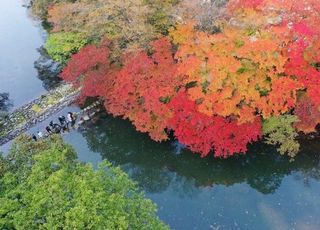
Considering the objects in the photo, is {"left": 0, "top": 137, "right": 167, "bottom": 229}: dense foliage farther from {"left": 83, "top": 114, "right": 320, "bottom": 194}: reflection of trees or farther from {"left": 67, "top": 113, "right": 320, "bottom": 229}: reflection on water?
{"left": 83, "top": 114, "right": 320, "bottom": 194}: reflection of trees

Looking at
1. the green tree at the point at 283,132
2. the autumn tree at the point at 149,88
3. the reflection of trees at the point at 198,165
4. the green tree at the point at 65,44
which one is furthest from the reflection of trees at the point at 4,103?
the green tree at the point at 283,132

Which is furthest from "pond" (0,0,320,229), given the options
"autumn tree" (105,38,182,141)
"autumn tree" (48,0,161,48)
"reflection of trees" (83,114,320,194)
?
"autumn tree" (48,0,161,48)

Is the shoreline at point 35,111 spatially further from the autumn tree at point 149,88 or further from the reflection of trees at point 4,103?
the autumn tree at point 149,88

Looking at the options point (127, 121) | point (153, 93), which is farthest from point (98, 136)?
point (153, 93)

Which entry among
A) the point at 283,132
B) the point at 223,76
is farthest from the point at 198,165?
the point at 223,76

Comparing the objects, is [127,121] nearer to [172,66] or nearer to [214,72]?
[172,66]

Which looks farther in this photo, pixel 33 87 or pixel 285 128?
pixel 33 87

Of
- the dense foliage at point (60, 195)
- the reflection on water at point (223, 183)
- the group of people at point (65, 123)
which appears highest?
the dense foliage at point (60, 195)
